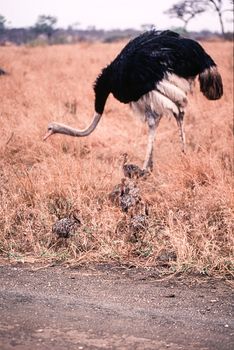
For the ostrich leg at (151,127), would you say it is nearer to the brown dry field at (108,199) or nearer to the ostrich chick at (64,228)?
the brown dry field at (108,199)

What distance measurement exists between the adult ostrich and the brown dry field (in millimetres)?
574

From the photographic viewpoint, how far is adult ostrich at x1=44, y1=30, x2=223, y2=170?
20.3ft

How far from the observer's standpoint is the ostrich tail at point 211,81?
6.53 meters

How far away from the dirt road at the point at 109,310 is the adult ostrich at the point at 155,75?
237 centimetres

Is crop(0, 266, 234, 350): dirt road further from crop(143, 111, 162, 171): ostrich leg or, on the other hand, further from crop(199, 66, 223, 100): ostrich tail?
crop(199, 66, 223, 100): ostrich tail

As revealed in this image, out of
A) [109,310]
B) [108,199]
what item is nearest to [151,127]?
[108,199]

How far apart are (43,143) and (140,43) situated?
1781 millimetres

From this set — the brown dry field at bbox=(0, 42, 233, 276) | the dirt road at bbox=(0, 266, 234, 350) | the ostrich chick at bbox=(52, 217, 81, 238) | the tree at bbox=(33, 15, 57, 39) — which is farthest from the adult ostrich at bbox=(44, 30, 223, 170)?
the tree at bbox=(33, 15, 57, 39)

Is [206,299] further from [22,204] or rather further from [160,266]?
[22,204]

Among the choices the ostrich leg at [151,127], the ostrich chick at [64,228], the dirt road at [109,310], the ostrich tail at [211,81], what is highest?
the ostrich tail at [211,81]

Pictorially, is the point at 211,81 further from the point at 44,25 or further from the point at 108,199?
the point at 44,25

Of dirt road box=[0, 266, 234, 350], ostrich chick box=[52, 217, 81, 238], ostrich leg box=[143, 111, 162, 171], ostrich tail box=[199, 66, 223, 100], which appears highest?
ostrich tail box=[199, 66, 223, 100]

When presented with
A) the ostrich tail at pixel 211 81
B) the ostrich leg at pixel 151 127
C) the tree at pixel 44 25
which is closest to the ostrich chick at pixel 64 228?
the ostrich leg at pixel 151 127

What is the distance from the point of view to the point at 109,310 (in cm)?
343
